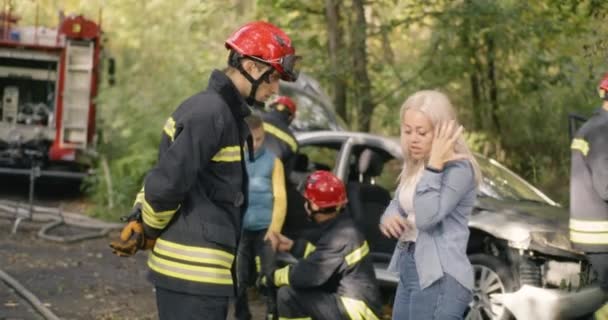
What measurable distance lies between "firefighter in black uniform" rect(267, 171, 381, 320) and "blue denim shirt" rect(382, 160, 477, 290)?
200 centimetres

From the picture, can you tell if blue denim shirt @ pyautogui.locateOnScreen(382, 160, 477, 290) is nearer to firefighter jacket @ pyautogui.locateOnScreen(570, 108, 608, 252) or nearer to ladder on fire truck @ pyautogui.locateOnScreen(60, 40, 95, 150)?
firefighter jacket @ pyautogui.locateOnScreen(570, 108, 608, 252)

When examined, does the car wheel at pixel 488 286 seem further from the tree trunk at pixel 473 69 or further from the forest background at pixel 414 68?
the tree trunk at pixel 473 69

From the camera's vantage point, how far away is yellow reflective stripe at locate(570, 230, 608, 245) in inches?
271

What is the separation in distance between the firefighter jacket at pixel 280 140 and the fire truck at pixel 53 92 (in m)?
8.23

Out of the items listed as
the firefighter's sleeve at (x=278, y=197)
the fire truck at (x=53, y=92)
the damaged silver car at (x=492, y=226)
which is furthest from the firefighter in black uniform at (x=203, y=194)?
the fire truck at (x=53, y=92)

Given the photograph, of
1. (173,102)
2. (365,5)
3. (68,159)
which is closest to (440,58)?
(365,5)

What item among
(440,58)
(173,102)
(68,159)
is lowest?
(68,159)

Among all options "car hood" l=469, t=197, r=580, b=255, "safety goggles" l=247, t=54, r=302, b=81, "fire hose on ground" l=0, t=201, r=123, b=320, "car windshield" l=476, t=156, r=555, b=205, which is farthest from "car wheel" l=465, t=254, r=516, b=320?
"fire hose on ground" l=0, t=201, r=123, b=320

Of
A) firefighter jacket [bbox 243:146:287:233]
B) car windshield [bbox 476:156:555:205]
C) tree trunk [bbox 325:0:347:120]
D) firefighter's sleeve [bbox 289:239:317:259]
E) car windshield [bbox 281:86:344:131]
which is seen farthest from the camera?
tree trunk [bbox 325:0:347:120]

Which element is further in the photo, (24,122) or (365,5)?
(24,122)

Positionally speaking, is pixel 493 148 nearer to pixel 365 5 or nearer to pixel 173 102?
pixel 365 5

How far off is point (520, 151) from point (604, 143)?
6.26 metres

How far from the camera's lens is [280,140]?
28.0 feet

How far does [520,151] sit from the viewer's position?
43.0 feet
